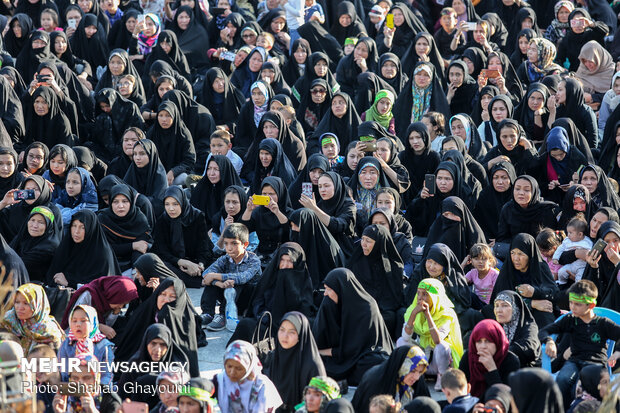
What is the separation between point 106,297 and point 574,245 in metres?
3.44

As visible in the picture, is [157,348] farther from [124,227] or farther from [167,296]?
[124,227]

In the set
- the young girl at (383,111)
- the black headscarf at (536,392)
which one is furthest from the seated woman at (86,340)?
the young girl at (383,111)

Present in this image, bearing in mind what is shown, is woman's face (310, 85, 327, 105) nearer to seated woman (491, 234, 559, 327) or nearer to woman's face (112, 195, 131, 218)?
woman's face (112, 195, 131, 218)

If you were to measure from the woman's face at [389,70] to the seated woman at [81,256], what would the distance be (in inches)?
166

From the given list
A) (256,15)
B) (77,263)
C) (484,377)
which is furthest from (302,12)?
(484,377)

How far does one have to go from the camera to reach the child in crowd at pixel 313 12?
1350cm

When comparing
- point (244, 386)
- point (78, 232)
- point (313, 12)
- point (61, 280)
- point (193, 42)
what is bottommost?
point (61, 280)

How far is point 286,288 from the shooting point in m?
8.20

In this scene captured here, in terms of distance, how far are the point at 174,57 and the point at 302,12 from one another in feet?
5.69

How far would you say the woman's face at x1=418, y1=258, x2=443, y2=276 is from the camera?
7.91 m

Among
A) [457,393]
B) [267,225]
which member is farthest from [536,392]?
[267,225]

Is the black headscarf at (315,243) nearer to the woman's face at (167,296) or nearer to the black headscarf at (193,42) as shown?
the woman's face at (167,296)

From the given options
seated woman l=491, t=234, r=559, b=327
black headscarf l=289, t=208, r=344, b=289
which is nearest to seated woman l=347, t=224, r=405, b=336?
black headscarf l=289, t=208, r=344, b=289

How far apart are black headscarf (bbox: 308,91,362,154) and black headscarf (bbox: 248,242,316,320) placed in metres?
2.90
